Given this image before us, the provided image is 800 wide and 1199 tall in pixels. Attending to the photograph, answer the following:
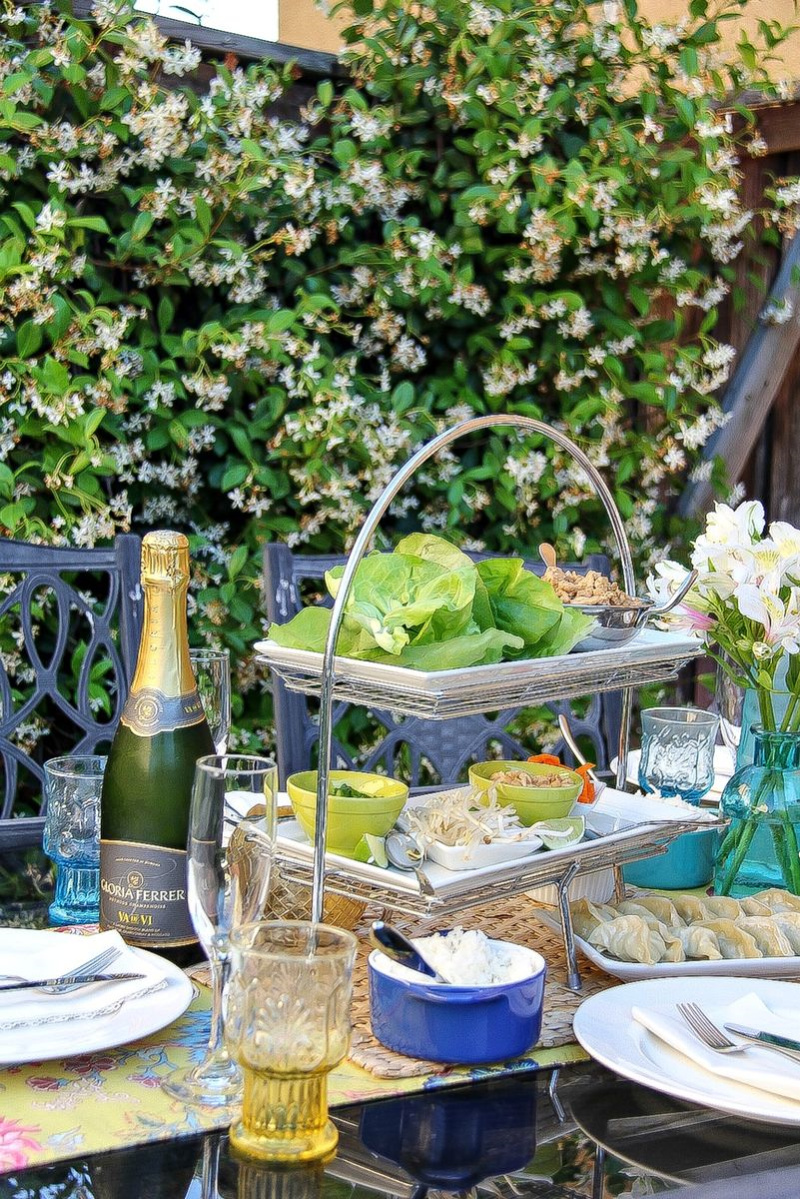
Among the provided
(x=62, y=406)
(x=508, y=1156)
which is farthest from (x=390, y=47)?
(x=508, y=1156)

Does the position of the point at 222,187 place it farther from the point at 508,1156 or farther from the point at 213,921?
the point at 508,1156

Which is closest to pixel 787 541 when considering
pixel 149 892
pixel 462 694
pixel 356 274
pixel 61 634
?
pixel 462 694

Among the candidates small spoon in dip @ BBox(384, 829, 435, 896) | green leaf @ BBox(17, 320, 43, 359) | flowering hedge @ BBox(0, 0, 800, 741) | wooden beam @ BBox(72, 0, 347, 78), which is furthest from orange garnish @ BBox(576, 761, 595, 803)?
wooden beam @ BBox(72, 0, 347, 78)

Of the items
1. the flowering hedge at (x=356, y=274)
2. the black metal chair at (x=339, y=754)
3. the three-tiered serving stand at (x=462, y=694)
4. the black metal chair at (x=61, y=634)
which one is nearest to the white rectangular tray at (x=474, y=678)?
the three-tiered serving stand at (x=462, y=694)

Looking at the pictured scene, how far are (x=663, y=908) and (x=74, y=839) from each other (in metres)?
0.51

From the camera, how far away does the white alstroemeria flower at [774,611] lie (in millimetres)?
1155

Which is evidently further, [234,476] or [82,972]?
[234,476]

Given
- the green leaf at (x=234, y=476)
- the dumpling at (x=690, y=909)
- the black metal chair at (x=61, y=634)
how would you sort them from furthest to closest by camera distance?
the green leaf at (x=234, y=476)
the black metal chair at (x=61, y=634)
the dumpling at (x=690, y=909)

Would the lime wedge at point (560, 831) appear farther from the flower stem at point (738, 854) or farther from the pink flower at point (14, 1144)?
the pink flower at point (14, 1144)

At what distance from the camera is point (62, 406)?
2.29m

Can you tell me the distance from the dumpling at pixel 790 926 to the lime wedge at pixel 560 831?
0.18m

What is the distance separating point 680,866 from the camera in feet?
4.32

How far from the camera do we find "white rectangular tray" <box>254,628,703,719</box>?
0.92 meters

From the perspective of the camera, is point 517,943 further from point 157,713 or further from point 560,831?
point 157,713
